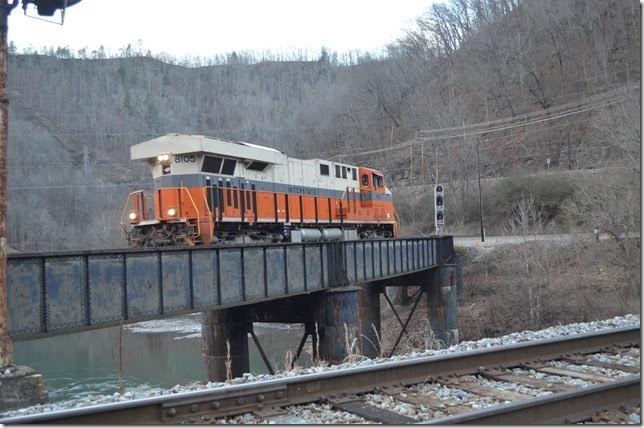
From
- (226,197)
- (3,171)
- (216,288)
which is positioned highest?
(3,171)

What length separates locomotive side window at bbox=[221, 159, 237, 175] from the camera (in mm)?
17409

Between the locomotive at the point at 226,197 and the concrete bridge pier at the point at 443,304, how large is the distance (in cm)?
573

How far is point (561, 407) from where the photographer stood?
18.9 ft

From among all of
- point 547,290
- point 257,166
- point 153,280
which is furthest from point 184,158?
point 547,290

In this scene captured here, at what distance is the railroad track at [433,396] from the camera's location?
217 inches

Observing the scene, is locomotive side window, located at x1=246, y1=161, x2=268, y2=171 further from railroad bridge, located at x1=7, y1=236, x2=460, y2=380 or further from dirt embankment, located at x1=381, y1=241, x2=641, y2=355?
dirt embankment, located at x1=381, y1=241, x2=641, y2=355

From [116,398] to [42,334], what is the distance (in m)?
3.07

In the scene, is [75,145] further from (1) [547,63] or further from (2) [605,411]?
(2) [605,411]

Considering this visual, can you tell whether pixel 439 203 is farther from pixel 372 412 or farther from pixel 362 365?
pixel 372 412

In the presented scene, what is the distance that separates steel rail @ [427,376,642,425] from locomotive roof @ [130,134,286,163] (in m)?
12.6

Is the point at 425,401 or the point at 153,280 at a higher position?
the point at 153,280

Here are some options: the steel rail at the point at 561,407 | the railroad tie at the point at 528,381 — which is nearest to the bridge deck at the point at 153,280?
the railroad tie at the point at 528,381

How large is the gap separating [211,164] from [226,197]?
1101 millimetres

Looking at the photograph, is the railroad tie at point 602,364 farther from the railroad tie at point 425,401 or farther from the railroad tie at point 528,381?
the railroad tie at point 425,401
